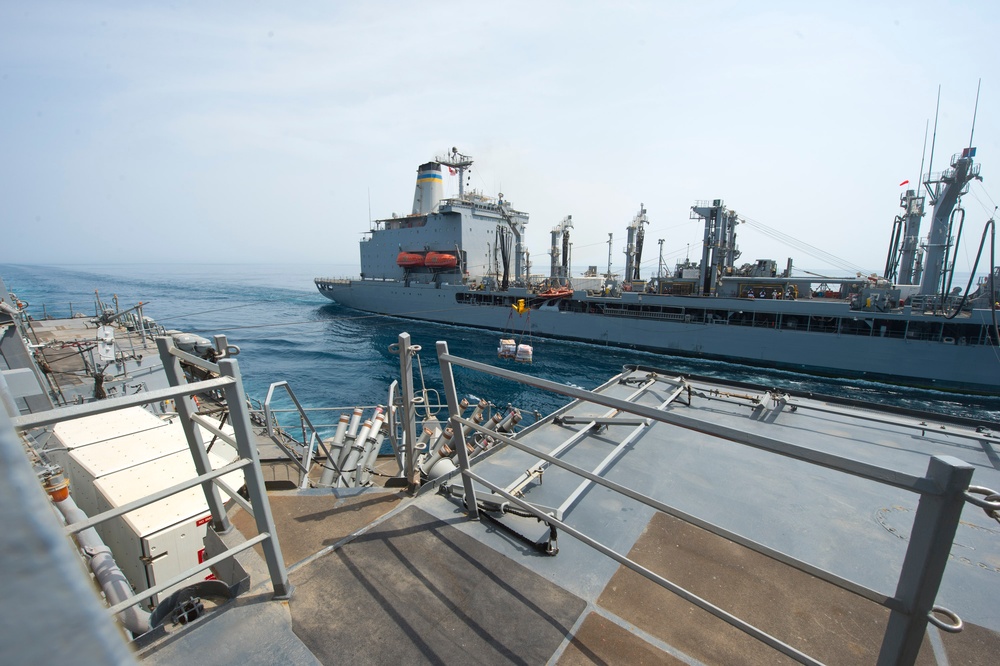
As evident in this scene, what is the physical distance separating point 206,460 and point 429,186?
37.4 meters

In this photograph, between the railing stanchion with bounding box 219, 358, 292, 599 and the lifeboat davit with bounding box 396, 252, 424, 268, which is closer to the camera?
the railing stanchion with bounding box 219, 358, 292, 599

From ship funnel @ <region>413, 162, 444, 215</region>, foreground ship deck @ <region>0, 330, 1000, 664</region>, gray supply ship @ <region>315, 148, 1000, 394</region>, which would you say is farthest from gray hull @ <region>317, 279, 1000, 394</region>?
foreground ship deck @ <region>0, 330, 1000, 664</region>

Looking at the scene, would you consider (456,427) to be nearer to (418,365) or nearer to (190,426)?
(190,426)

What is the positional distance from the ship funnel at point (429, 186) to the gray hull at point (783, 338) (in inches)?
446

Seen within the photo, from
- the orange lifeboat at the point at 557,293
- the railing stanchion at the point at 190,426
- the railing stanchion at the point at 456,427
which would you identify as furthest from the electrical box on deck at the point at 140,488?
the orange lifeboat at the point at 557,293

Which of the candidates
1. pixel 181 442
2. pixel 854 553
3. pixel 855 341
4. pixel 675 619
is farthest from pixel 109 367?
pixel 855 341

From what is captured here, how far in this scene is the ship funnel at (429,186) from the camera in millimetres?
37344

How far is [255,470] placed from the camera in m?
2.25

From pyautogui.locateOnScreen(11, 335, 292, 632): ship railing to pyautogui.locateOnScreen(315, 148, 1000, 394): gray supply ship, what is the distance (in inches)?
607

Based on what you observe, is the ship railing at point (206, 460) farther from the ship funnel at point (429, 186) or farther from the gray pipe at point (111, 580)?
the ship funnel at point (429, 186)

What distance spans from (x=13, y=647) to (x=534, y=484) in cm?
366

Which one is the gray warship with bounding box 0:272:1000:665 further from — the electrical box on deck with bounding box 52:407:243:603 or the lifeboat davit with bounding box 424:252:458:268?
the lifeboat davit with bounding box 424:252:458:268

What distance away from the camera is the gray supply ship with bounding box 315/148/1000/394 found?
19.2 metres

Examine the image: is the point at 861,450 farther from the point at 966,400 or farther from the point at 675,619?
the point at 966,400
